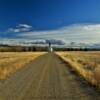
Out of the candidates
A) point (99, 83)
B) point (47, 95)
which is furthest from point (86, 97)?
point (99, 83)

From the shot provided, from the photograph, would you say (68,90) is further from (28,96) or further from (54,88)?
(28,96)

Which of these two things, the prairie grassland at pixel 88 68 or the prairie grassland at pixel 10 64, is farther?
the prairie grassland at pixel 10 64

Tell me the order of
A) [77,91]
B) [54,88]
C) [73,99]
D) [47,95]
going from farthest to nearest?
[54,88]
[77,91]
[47,95]
[73,99]

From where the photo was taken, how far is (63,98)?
1123 cm

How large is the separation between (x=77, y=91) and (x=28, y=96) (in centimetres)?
273

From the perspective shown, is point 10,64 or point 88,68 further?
point 10,64

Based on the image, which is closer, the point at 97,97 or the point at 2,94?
the point at 97,97

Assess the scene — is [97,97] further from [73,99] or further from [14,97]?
[14,97]

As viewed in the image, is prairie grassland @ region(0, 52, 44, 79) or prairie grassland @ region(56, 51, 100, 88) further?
prairie grassland @ region(0, 52, 44, 79)

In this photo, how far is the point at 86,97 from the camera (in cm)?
1141

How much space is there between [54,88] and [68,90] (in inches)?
36.2

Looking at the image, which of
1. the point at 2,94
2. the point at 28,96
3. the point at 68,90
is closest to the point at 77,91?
the point at 68,90

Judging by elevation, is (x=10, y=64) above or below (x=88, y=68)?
above

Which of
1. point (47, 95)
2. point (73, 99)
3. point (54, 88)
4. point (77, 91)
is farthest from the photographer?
point (54, 88)
